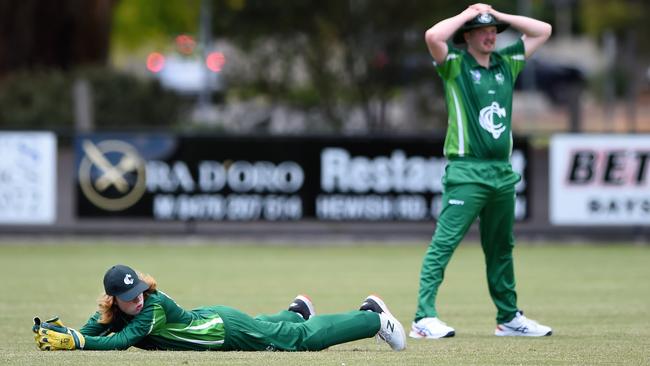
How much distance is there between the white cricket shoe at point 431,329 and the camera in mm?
10086

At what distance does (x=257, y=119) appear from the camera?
1206 inches

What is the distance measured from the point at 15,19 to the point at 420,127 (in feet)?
30.8

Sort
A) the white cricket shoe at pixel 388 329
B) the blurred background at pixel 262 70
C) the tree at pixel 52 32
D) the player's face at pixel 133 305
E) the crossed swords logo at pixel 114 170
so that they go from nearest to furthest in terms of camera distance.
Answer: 1. the player's face at pixel 133 305
2. the white cricket shoe at pixel 388 329
3. the crossed swords logo at pixel 114 170
4. the blurred background at pixel 262 70
5. the tree at pixel 52 32

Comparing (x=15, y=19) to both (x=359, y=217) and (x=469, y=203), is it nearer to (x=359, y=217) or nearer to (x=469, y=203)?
(x=359, y=217)

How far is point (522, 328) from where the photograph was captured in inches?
410

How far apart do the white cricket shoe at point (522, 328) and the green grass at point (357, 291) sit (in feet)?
0.53

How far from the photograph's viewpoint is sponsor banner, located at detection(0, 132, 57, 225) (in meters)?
20.1

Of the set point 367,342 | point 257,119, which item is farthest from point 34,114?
point 367,342

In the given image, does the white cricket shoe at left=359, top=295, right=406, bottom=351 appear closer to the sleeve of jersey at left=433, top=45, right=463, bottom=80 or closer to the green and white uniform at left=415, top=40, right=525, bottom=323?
the green and white uniform at left=415, top=40, right=525, bottom=323

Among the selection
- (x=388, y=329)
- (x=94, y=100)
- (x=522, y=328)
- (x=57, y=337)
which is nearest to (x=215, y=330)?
(x=57, y=337)

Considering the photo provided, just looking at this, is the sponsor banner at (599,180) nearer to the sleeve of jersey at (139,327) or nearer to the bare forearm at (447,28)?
the bare forearm at (447,28)

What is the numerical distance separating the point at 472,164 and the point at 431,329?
1.31m

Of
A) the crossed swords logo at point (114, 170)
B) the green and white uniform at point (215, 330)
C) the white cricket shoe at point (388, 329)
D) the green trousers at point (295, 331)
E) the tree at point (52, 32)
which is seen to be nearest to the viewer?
the green and white uniform at point (215, 330)

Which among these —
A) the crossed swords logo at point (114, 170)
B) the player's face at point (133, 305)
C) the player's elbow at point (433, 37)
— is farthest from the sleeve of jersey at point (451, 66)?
the crossed swords logo at point (114, 170)
